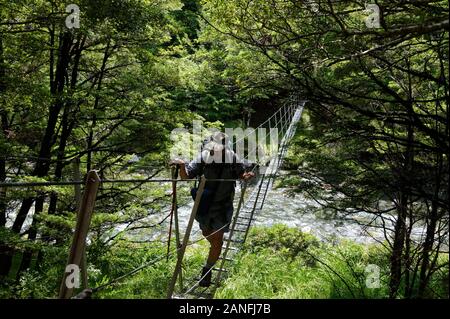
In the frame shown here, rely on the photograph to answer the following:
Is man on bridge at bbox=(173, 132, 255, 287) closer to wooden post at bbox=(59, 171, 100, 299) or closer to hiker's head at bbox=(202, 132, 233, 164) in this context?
hiker's head at bbox=(202, 132, 233, 164)

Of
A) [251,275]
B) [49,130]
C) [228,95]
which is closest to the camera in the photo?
[228,95]

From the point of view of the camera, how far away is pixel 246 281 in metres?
3.98

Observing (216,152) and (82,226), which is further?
(216,152)

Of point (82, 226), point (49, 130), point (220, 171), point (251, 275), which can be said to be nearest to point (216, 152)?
point (220, 171)

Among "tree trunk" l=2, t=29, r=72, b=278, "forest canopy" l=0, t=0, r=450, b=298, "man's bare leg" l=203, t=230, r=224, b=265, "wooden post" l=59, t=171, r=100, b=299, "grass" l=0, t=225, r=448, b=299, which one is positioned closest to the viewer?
"wooden post" l=59, t=171, r=100, b=299

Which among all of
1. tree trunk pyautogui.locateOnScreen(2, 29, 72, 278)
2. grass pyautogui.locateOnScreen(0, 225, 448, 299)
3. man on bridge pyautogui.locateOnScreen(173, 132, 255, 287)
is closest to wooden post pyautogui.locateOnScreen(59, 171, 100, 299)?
grass pyautogui.locateOnScreen(0, 225, 448, 299)

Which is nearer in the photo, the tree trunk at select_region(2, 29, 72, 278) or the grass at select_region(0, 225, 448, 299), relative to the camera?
the grass at select_region(0, 225, 448, 299)

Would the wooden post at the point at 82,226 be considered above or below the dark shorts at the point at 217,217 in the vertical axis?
above

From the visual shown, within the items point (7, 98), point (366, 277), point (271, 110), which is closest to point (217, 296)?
point (366, 277)

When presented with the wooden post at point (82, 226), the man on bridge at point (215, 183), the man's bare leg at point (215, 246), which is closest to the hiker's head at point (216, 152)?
the man on bridge at point (215, 183)

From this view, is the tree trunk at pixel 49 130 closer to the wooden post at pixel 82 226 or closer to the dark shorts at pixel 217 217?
the dark shorts at pixel 217 217

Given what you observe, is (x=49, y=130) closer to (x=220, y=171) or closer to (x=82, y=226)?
(x=220, y=171)

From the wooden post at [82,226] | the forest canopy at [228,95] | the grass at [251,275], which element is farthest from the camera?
the grass at [251,275]
